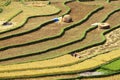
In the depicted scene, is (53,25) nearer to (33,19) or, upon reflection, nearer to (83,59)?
(33,19)

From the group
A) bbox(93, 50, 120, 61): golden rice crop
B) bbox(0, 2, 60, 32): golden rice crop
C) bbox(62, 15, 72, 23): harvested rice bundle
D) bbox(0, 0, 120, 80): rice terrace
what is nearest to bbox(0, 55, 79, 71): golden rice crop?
bbox(0, 0, 120, 80): rice terrace

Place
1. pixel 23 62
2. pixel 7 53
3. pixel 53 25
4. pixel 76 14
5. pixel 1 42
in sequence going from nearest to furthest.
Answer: pixel 23 62
pixel 7 53
pixel 1 42
pixel 53 25
pixel 76 14

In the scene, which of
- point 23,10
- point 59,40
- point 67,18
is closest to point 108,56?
point 59,40

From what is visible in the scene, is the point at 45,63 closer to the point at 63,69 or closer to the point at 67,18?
the point at 63,69

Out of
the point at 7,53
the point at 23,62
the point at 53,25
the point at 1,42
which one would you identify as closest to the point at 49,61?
the point at 23,62

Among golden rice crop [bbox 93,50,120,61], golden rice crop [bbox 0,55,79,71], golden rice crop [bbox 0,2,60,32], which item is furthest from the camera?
golden rice crop [bbox 0,2,60,32]

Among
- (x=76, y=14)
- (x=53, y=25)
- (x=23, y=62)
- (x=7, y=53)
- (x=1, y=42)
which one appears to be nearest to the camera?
(x=23, y=62)

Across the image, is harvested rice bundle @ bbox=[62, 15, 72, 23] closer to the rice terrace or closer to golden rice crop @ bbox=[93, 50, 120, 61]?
the rice terrace

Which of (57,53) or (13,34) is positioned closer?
(57,53)

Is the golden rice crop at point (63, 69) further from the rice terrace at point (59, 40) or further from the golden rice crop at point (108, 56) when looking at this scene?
the golden rice crop at point (108, 56)
